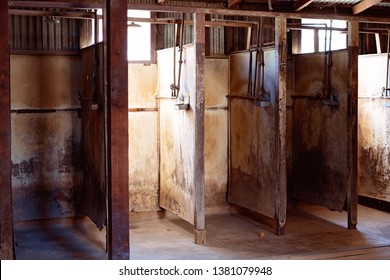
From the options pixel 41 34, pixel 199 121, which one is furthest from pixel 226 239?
pixel 41 34

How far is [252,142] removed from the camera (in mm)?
7164

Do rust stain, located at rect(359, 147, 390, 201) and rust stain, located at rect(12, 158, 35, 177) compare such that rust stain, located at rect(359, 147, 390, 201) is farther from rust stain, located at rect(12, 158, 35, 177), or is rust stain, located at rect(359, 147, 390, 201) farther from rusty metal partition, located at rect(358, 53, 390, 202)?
rust stain, located at rect(12, 158, 35, 177)

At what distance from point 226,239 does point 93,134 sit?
1886 mm

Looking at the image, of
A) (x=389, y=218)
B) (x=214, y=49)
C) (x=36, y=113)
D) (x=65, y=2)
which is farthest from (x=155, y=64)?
(x=389, y=218)

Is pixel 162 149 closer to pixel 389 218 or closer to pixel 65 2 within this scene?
pixel 65 2

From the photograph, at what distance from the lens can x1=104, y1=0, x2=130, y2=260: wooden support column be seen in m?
4.55

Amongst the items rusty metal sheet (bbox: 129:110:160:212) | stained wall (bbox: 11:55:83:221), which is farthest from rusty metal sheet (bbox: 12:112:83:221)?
rusty metal sheet (bbox: 129:110:160:212)

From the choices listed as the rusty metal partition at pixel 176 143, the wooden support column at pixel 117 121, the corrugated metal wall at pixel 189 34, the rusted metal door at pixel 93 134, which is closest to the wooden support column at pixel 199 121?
the rusty metal partition at pixel 176 143

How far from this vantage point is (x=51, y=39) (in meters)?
7.26

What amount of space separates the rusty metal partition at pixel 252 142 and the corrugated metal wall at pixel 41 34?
2.09 meters

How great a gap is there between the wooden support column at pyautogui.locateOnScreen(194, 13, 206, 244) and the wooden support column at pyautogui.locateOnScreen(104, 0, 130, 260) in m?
1.71

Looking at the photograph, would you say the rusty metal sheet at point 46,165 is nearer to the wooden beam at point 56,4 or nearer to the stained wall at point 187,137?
the stained wall at point 187,137

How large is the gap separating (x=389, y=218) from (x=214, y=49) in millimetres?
3190

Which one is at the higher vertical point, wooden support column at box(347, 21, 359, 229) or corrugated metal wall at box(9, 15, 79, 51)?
corrugated metal wall at box(9, 15, 79, 51)
